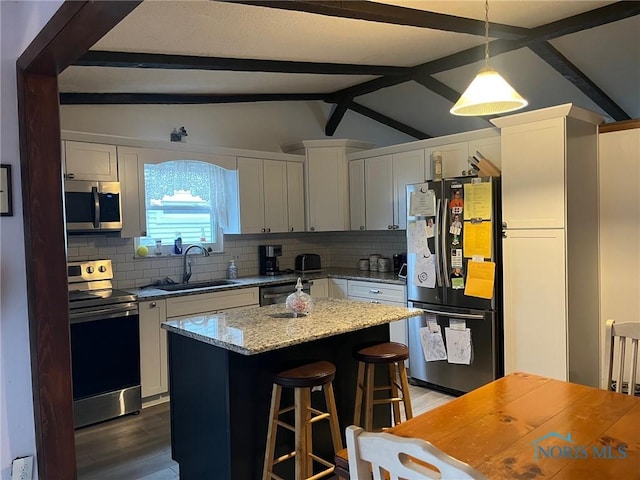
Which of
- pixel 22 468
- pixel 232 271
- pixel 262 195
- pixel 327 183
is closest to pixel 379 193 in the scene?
pixel 327 183

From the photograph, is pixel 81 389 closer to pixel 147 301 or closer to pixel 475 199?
pixel 147 301

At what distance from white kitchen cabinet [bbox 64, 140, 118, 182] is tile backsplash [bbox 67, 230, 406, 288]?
1.77ft

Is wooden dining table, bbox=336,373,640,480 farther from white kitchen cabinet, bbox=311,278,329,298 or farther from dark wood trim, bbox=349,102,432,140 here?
dark wood trim, bbox=349,102,432,140

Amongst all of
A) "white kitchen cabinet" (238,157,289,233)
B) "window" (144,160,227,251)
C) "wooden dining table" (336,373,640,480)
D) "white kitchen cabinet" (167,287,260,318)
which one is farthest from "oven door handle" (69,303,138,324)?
"wooden dining table" (336,373,640,480)

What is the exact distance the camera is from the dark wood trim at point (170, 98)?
394 cm

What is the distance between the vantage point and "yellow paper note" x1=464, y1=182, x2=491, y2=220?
356cm

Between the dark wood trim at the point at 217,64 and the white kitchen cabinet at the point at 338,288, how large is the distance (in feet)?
6.63

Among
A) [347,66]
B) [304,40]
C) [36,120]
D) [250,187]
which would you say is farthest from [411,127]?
[36,120]

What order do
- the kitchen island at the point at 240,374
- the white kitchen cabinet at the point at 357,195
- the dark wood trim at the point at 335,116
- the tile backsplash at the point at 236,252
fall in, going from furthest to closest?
the dark wood trim at the point at 335,116
the white kitchen cabinet at the point at 357,195
the tile backsplash at the point at 236,252
the kitchen island at the point at 240,374

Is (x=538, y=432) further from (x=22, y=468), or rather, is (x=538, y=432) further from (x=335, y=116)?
(x=335, y=116)

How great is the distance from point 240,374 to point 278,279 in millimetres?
2320

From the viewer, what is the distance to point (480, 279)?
142 inches

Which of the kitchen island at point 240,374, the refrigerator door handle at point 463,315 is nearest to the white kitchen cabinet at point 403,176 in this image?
the refrigerator door handle at point 463,315

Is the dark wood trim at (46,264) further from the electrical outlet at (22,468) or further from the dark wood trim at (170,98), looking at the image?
the dark wood trim at (170,98)
